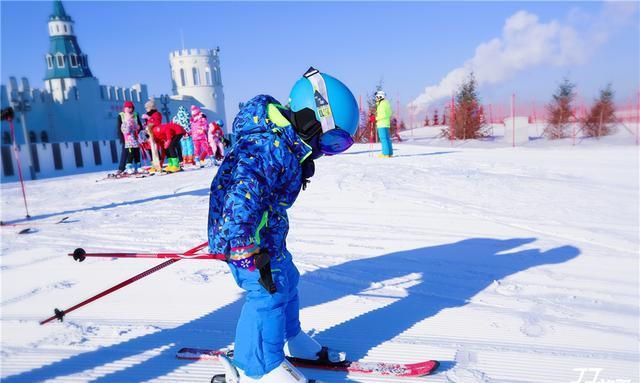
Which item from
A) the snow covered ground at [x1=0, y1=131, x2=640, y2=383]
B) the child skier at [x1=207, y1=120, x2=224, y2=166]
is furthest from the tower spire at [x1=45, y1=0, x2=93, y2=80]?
the snow covered ground at [x1=0, y1=131, x2=640, y2=383]

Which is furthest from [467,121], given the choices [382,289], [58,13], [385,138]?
[58,13]

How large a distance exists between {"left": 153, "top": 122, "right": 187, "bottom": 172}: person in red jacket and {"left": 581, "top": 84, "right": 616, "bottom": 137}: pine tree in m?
19.2

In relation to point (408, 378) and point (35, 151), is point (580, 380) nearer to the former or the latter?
point (408, 378)

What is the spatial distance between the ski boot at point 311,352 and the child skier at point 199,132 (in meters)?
11.4

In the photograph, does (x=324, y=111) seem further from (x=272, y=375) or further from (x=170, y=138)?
(x=170, y=138)

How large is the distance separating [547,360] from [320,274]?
1.83 metres

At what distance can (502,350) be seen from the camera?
2.36 metres

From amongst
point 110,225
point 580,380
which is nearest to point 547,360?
point 580,380

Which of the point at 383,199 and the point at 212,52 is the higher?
the point at 212,52

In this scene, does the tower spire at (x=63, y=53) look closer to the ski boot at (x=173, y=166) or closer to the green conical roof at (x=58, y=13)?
the green conical roof at (x=58, y=13)

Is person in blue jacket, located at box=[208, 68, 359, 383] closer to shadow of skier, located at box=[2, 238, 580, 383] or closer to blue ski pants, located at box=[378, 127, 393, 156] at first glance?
shadow of skier, located at box=[2, 238, 580, 383]

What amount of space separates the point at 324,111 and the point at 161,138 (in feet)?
35.4

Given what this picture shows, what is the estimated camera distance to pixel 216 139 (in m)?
12.9

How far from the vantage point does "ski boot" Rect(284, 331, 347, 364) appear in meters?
2.24
